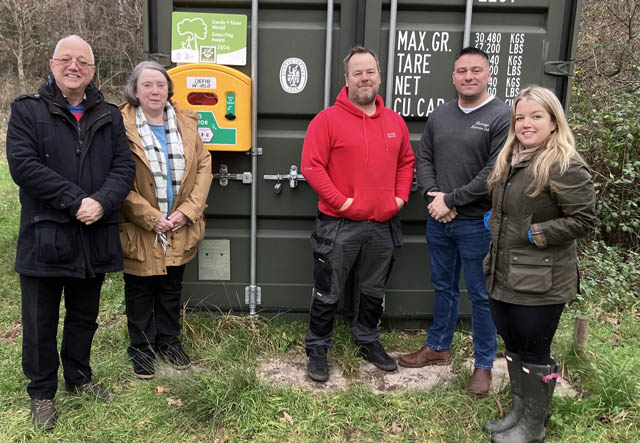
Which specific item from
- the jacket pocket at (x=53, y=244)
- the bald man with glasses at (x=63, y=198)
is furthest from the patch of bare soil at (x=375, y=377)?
the jacket pocket at (x=53, y=244)

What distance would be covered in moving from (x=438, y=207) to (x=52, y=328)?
2227 mm

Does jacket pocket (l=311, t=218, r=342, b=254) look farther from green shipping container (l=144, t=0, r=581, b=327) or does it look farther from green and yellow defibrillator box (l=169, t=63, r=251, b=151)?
green and yellow defibrillator box (l=169, t=63, r=251, b=151)

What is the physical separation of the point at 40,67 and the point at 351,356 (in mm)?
17052

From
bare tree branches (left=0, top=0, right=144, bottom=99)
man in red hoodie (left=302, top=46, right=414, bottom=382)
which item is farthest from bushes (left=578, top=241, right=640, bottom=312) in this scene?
bare tree branches (left=0, top=0, right=144, bottom=99)

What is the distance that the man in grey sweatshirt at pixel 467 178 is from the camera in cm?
293

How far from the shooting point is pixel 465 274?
3.12m

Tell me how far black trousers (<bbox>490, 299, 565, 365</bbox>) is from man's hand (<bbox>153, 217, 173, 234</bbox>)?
1848mm

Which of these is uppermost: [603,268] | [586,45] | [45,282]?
[586,45]

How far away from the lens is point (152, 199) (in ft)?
9.96

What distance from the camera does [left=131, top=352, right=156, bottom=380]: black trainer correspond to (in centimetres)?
323

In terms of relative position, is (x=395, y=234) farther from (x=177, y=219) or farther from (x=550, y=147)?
(x=177, y=219)

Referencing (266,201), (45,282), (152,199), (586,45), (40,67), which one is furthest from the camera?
(40,67)

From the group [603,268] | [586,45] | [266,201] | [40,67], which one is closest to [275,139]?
[266,201]

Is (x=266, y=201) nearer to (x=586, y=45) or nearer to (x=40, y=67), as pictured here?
(x=586, y=45)
